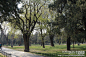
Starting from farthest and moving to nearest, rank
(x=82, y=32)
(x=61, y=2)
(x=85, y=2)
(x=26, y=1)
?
(x=26, y=1) < (x=61, y=2) < (x=82, y=32) < (x=85, y=2)

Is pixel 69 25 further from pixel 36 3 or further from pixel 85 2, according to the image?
pixel 36 3

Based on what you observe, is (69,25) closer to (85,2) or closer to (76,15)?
(76,15)

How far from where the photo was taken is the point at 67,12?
16.8 meters

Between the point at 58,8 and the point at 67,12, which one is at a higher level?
the point at 58,8

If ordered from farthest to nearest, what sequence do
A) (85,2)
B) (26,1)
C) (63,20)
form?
(26,1), (63,20), (85,2)

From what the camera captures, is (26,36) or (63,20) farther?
(26,36)

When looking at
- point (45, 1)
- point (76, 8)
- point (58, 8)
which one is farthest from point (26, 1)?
point (76, 8)

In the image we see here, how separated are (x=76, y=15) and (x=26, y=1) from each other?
38.7ft

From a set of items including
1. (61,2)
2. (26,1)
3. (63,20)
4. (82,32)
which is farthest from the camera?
(26,1)

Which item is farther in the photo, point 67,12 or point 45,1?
point 45,1

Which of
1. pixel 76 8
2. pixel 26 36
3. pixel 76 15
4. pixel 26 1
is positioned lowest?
pixel 26 36

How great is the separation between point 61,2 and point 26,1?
24.7 ft

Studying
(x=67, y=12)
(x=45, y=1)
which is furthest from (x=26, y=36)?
(x=67, y=12)

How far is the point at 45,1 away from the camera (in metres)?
23.1
